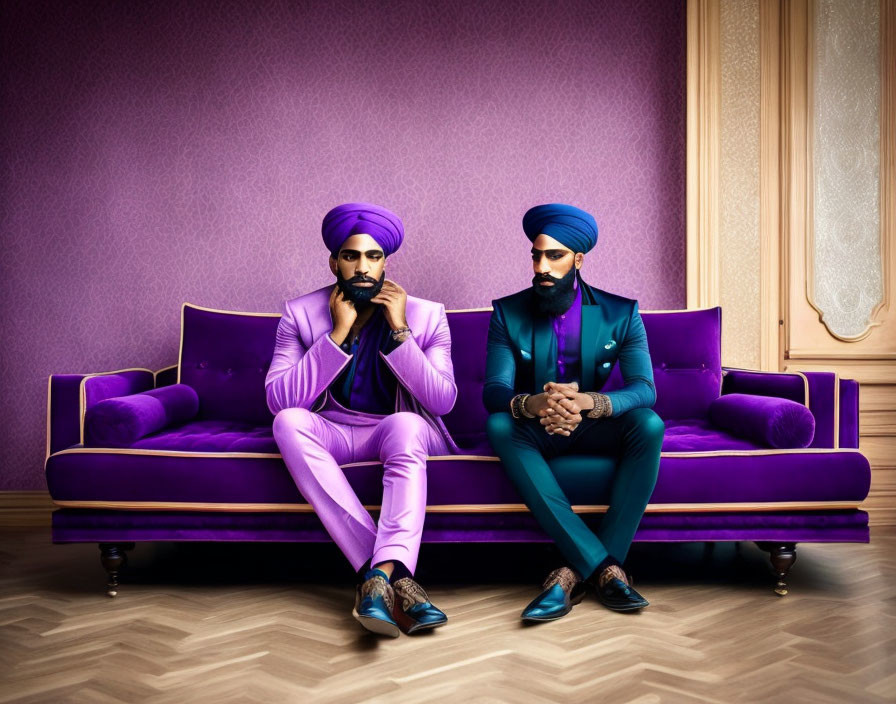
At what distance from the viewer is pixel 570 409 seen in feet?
7.22

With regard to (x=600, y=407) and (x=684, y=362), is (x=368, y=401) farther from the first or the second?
(x=684, y=362)

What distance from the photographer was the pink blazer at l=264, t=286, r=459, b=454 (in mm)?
2354

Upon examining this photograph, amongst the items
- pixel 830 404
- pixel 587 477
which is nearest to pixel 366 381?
pixel 587 477

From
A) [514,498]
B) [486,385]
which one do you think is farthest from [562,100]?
[514,498]

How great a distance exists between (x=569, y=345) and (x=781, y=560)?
925 millimetres

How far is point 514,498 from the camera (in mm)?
2297

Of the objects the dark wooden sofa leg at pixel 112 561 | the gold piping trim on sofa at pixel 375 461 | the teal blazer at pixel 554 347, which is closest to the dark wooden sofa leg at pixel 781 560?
the gold piping trim on sofa at pixel 375 461

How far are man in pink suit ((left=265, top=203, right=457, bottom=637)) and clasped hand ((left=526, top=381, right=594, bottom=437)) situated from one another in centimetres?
32

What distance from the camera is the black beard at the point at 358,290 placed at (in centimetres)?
244

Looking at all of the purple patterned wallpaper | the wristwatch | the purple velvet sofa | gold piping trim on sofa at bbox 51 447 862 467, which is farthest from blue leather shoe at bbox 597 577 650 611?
the purple patterned wallpaper

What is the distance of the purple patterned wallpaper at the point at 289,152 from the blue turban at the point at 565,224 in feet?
3.33

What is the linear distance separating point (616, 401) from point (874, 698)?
0.97 meters

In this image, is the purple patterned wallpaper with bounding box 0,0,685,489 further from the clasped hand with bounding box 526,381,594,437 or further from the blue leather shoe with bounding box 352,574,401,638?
the blue leather shoe with bounding box 352,574,401,638

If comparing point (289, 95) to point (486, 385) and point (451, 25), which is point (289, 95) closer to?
point (451, 25)
